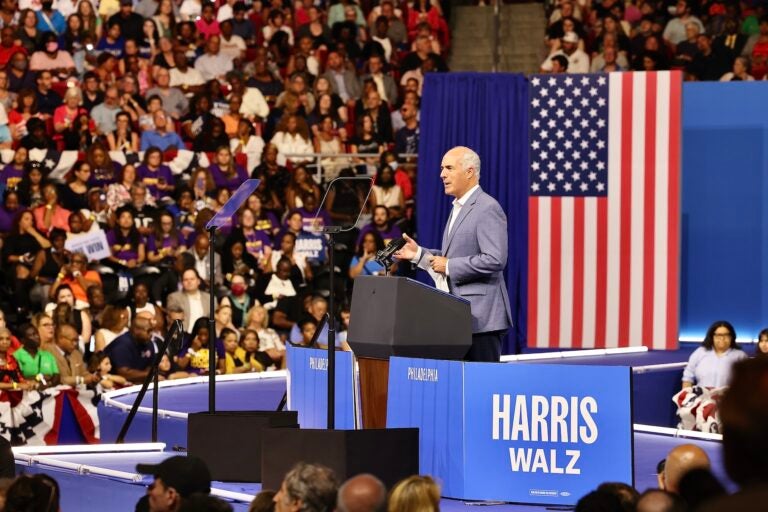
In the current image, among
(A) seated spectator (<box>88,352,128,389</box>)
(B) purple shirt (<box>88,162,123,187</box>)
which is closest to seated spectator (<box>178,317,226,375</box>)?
(A) seated spectator (<box>88,352,128,389</box>)

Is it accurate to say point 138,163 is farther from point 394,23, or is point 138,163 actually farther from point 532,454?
point 532,454

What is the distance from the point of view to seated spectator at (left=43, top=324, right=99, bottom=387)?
10.6 m

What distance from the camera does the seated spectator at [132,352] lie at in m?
10.9

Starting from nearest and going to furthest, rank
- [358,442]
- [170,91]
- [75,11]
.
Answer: [358,442]
[170,91]
[75,11]

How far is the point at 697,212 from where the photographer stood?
1299cm

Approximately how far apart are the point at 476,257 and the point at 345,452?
3.78 ft

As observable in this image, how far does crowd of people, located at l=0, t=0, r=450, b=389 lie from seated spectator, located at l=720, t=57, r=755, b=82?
3006 mm

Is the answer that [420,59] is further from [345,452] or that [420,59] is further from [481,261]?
[345,452]

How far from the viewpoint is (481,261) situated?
6109mm

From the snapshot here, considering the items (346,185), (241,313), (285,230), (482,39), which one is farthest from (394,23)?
(346,185)

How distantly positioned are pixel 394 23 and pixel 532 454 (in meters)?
10.4

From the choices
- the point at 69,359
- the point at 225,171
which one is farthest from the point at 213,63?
the point at 69,359

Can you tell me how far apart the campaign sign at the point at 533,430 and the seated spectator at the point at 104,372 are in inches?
212

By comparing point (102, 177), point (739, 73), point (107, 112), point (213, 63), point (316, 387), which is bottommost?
point (316, 387)
